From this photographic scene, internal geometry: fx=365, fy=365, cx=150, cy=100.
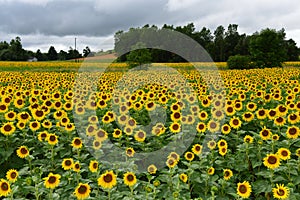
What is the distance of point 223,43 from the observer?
5578cm

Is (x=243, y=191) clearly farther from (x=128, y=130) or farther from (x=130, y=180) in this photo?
(x=128, y=130)

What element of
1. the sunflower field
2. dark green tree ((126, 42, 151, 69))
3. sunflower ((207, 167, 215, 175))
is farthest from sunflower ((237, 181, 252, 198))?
dark green tree ((126, 42, 151, 69))

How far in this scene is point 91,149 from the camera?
16.6 ft

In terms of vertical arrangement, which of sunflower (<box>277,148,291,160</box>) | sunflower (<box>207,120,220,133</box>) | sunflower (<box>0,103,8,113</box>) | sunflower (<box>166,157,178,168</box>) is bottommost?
sunflower (<box>166,157,178,168</box>)

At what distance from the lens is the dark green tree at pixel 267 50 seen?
34750 millimetres

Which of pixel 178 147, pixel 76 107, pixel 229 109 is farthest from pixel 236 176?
pixel 76 107

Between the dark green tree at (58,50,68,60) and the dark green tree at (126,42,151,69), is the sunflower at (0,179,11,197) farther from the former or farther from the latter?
the dark green tree at (58,50,68,60)

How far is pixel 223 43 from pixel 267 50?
806 inches

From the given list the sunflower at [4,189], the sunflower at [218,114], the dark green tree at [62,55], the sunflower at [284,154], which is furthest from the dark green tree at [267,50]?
the dark green tree at [62,55]

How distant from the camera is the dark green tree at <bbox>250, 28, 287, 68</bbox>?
34.8m

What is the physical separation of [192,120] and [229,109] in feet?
2.55

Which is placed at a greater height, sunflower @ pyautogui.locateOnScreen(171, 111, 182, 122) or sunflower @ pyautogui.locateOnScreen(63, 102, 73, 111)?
sunflower @ pyautogui.locateOnScreen(63, 102, 73, 111)

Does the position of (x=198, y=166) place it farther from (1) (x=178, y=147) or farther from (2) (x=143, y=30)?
(2) (x=143, y=30)

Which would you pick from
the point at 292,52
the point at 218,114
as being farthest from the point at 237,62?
the point at 292,52
